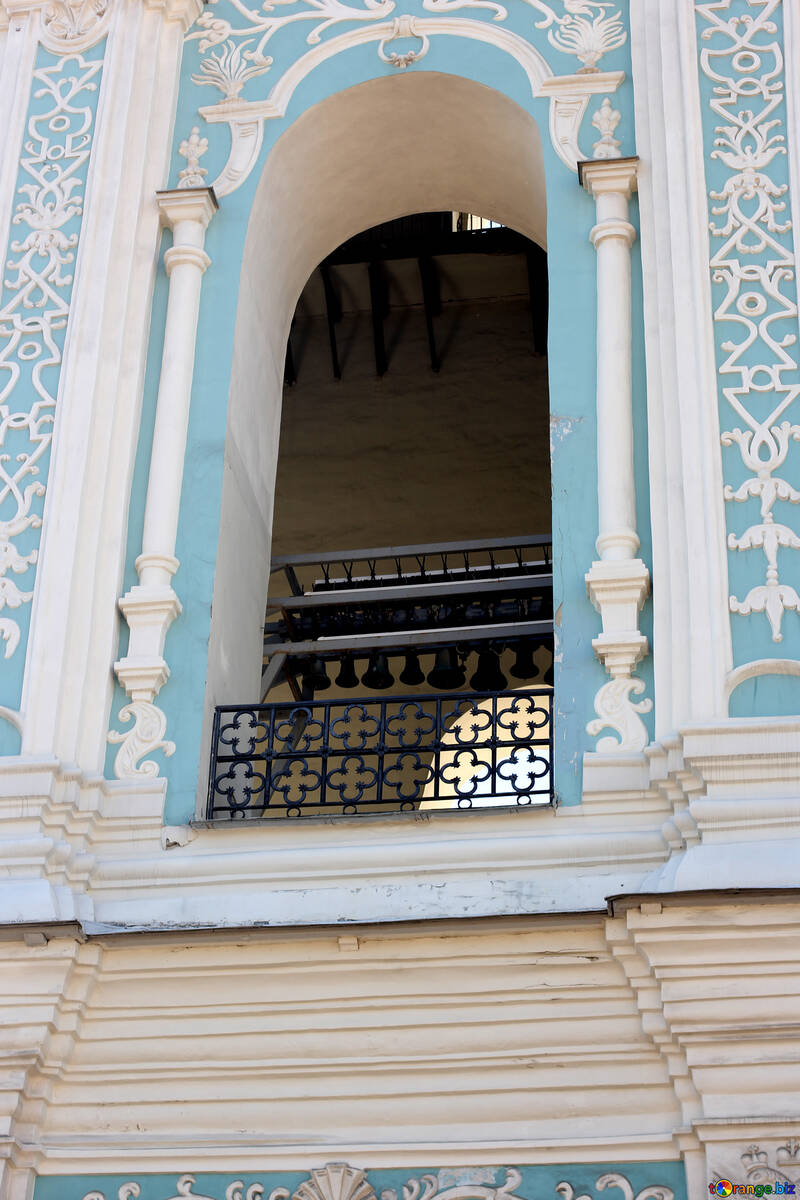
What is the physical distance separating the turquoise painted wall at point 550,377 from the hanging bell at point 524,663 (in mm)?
1586

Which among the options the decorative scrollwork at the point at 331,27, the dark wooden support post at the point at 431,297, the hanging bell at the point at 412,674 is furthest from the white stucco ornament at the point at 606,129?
the dark wooden support post at the point at 431,297

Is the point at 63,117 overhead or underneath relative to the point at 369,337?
underneath

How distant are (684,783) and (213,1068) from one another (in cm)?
165

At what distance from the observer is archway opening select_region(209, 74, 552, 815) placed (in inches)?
289

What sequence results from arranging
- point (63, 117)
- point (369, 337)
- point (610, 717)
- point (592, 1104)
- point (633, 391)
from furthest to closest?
point (369, 337) < point (63, 117) < point (633, 391) < point (610, 717) < point (592, 1104)

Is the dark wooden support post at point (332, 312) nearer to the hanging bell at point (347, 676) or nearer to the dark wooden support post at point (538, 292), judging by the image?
the dark wooden support post at point (538, 292)

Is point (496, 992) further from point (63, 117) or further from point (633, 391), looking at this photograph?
point (63, 117)

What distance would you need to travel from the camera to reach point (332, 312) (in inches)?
486

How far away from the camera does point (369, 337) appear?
1266 cm

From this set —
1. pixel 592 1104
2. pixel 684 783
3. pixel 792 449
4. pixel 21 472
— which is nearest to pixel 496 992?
pixel 592 1104

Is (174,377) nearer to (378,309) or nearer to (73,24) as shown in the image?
(73,24)

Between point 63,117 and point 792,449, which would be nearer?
point 792,449

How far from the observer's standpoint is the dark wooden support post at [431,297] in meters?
12.2

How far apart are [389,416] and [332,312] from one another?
2.72 feet
